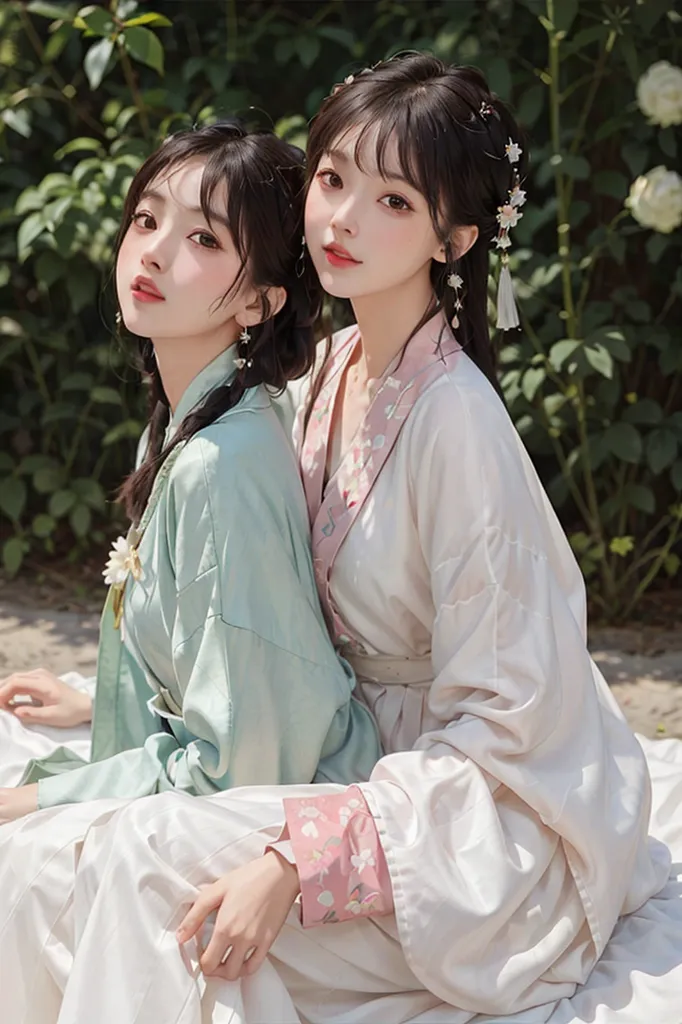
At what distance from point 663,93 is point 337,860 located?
2258mm

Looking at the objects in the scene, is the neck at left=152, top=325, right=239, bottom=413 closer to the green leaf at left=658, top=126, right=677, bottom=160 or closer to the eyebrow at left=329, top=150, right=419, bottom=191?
the eyebrow at left=329, top=150, right=419, bottom=191

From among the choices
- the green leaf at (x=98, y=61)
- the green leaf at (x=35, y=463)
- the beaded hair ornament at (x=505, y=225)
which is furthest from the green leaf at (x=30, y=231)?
the beaded hair ornament at (x=505, y=225)

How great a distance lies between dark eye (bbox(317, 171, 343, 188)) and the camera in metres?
1.86

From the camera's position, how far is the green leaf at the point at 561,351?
344 centimetres

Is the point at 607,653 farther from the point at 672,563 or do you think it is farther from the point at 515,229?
the point at 515,229

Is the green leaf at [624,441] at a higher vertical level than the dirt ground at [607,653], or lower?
higher

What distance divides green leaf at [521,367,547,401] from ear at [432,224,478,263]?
5.16ft

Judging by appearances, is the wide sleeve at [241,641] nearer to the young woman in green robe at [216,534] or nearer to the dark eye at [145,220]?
the young woman in green robe at [216,534]

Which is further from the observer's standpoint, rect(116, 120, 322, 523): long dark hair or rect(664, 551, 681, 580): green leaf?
rect(664, 551, 681, 580): green leaf

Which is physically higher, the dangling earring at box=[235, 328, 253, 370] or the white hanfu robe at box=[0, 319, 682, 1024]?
the dangling earring at box=[235, 328, 253, 370]

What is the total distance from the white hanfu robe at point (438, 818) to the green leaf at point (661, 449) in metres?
1.66

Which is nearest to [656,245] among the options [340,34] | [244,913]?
[340,34]

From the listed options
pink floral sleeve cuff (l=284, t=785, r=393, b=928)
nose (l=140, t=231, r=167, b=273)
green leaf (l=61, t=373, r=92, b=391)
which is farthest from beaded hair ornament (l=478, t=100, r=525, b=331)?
green leaf (l=61, t=373, r=92, b=391)

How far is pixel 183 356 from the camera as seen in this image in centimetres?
200
